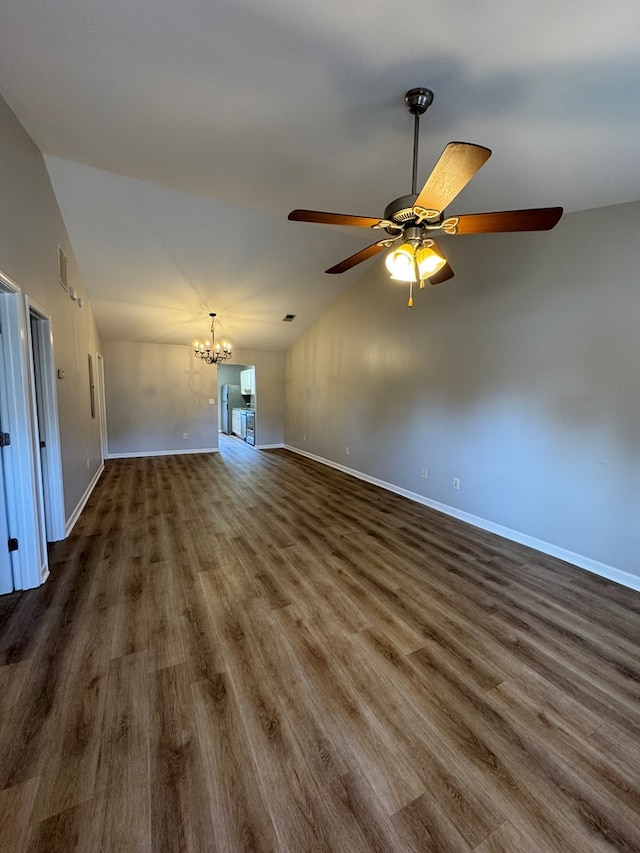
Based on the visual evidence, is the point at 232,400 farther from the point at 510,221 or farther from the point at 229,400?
the point at 510,221

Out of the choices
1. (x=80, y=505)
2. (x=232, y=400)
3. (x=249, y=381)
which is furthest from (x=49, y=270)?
(x=232, y=400)

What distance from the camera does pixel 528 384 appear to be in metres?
3.22

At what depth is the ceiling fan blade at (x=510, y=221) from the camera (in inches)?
64.0

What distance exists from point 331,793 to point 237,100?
129 inches

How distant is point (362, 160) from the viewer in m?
2.50

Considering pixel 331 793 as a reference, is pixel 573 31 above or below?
above

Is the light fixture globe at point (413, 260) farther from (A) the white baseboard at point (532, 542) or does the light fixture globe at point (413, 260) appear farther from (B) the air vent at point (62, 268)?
(B) the air vent at point (62, 268)

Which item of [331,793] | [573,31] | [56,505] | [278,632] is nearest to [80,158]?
[56,505]

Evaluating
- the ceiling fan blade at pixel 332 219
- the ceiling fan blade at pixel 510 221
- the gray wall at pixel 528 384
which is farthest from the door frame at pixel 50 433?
the gray wall at pixel 528 384

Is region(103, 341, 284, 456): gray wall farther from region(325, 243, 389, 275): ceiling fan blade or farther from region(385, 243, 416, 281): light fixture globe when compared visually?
region(385, 243, 416, 281): light fixture globe

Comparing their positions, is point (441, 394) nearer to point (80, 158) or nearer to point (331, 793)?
point (331, 793)

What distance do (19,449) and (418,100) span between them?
3.21 m

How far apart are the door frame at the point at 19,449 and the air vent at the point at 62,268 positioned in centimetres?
136

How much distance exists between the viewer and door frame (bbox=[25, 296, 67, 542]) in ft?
9.56
